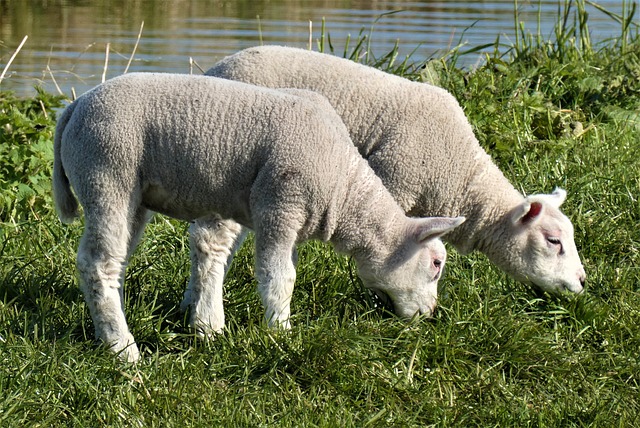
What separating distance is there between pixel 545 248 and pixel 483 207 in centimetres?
37

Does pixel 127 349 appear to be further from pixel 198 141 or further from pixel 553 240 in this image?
pixel 553 240

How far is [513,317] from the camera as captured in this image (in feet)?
17.1

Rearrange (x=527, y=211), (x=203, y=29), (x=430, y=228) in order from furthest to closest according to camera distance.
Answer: (x=203, y=29) < (x=527, y=211) < (x=430, y=228)

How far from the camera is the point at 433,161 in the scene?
550 centimetres

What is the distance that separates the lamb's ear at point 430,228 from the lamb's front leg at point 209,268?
3.30 ft

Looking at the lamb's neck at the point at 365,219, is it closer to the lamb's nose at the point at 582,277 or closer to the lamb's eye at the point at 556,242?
the lamb's eye at the point at 556,242

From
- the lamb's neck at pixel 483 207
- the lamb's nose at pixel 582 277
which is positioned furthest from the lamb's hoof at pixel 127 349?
the lamb's nose at pixel 582 277

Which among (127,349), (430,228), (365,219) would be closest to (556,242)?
(430,228)

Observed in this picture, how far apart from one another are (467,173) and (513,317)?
798 mm

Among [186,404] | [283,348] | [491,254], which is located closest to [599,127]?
[491,254]

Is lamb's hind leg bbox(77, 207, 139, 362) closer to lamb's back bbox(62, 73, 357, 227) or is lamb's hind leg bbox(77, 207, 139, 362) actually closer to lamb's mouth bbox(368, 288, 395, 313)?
lamb's back bbox(62, 73, 357, 227)

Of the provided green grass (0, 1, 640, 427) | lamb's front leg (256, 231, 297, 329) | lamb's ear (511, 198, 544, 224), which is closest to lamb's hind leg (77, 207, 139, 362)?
→ green grass (0, 1, 640, 427)

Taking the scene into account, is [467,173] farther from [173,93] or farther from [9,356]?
[9,356]

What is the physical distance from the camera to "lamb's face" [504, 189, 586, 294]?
549 centimetres
